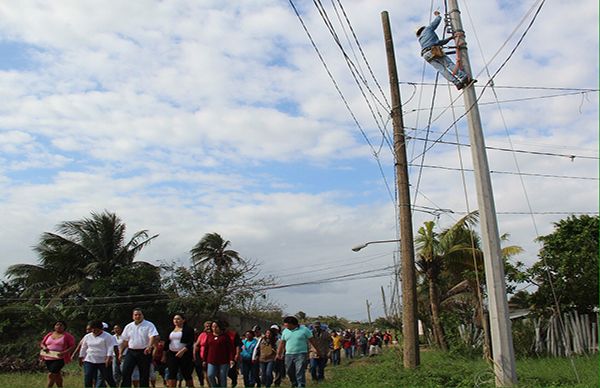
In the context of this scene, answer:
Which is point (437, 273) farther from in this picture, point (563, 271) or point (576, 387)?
point (576, 387)

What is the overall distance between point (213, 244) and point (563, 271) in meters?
22.5

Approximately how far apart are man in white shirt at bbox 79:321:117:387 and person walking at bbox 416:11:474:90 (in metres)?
7.73

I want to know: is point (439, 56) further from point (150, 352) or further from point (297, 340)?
point (150, 352)

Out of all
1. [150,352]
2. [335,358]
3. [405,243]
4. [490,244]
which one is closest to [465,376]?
[405,243]

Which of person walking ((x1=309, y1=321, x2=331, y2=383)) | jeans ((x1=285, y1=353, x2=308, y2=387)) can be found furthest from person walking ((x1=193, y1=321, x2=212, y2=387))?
person walking ((x1=309, y1=321, x2=331, y2=383))

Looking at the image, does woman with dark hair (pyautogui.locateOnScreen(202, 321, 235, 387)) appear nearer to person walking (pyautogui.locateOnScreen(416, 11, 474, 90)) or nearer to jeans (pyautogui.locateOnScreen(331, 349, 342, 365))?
person walking (pyautogui.locateOnScreen(416, 11, 474, 90))

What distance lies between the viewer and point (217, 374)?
1142cm

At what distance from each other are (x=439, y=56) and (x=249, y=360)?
7.87 meters

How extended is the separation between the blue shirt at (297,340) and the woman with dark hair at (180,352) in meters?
1.89

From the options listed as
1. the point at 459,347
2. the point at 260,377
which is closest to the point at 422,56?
the point at 260,377

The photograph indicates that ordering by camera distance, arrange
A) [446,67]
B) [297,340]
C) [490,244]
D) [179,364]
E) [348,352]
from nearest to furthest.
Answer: [490,244] < [179,364] < [446,67] < [297,340] < [348,352]

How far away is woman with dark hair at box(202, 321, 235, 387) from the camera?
37.4 feet

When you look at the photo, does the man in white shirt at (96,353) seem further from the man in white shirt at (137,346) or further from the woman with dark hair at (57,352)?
the man in white shirt at (137,346)

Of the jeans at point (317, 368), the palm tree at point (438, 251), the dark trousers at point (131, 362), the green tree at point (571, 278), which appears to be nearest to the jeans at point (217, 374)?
the dark trousers at point (131, 362)
